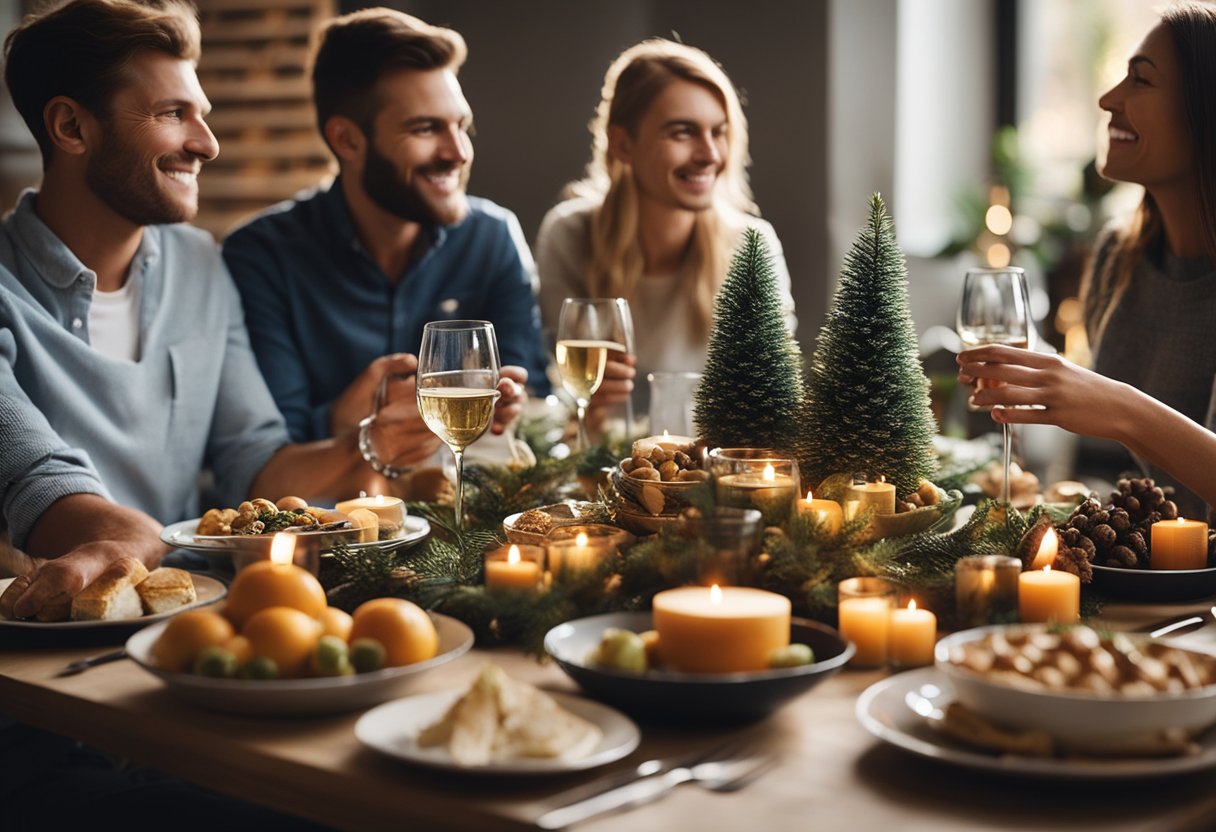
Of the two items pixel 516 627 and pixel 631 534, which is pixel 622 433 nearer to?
pixel 631 534

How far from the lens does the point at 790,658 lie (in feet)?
3.45

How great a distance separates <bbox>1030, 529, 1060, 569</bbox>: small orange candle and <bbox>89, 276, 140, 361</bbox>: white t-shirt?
152 cm

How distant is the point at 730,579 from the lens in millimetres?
1149

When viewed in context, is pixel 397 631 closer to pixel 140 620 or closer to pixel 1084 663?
pixel 140 620

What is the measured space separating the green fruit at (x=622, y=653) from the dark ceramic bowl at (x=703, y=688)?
1 cm

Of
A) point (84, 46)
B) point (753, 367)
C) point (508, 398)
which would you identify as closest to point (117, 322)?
point (84, 46)

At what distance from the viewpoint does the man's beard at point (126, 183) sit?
207 cm

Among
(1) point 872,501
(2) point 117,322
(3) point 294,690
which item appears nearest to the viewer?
(3) point 294,690

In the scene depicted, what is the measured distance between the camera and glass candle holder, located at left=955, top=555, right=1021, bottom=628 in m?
1.22

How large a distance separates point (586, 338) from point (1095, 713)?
109cm

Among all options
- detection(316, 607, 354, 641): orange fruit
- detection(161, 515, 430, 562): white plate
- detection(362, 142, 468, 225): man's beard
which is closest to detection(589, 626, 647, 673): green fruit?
detection(316, 607, 354, 641): orange fruit

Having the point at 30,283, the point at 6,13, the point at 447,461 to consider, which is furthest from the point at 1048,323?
the point at 6,13

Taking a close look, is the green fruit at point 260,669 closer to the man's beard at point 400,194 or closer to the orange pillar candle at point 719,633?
the orange pillar candle at point 719,633

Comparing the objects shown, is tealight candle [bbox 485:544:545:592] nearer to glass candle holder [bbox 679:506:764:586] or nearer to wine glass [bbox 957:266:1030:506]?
glass candle holder [bbox 679:506:764:586]
